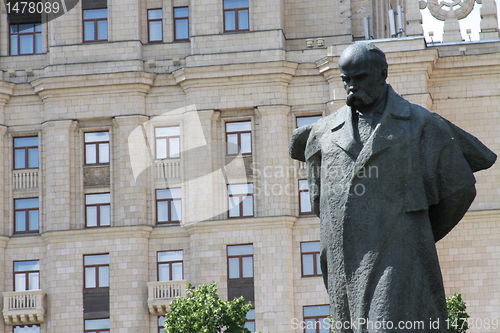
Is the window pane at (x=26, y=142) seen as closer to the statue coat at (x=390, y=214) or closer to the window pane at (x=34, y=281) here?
the window pane at (x=34, y=281)

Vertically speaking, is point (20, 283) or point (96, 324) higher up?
point (20, 283)

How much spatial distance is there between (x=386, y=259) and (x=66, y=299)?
37521mm

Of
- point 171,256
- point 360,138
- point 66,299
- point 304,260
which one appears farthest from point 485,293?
point 360,138

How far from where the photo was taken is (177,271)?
4488 cm

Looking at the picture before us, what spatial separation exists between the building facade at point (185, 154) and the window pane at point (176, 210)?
0.08 m

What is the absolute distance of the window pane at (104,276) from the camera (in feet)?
146

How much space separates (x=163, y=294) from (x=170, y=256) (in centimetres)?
204

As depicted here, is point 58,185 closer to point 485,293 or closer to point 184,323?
point 184,323

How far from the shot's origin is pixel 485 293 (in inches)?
1727

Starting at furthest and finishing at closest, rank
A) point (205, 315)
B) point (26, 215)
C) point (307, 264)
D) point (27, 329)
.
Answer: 1. point (26, 215)
2. point (27, 329)
3. point (307, 264)
4. point (205, 315)

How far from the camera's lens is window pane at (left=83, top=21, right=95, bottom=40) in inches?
1833

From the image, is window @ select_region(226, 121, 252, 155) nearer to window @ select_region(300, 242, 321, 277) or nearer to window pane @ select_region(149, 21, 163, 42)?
window @ select_region(300, 242, 321, 277)

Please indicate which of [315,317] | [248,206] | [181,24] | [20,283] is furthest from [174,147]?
[315,317]

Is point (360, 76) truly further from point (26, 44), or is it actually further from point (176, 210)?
point (26, 44)
